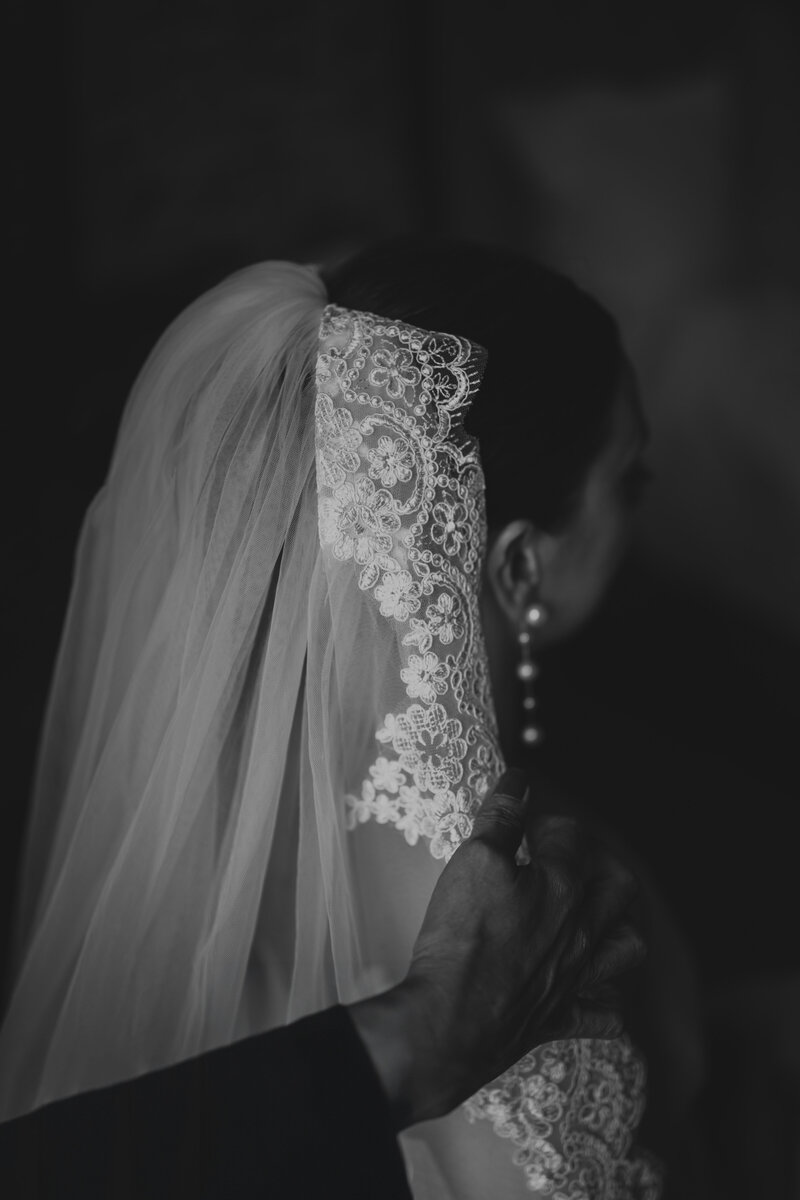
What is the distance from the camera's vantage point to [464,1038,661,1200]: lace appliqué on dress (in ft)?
3.02

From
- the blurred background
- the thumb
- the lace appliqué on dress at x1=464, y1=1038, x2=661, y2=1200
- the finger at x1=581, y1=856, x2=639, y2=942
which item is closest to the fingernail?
the thumb

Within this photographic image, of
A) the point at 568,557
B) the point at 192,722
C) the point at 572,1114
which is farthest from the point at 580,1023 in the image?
the point at 568,557

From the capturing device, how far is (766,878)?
2201 mm

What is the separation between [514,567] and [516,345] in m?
0.26

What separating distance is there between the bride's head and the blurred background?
2.65 feet

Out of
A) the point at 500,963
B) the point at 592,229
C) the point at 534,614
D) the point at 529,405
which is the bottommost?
the point at 500,963

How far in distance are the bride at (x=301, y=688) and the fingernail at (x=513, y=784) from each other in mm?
29

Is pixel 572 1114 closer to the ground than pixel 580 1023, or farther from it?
closer to the ground

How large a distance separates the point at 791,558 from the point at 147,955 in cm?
174

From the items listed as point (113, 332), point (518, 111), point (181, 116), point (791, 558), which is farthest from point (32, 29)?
point (791, 558)

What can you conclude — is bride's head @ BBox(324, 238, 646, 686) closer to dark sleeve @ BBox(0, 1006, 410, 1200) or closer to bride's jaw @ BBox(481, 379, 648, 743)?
bride's jaw @ BBox(481, 379, 648, 743)

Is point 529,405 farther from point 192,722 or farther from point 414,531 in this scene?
point 192,722

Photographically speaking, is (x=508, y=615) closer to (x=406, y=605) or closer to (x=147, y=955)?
(x=406, y=605)

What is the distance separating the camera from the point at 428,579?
35.6 inches
